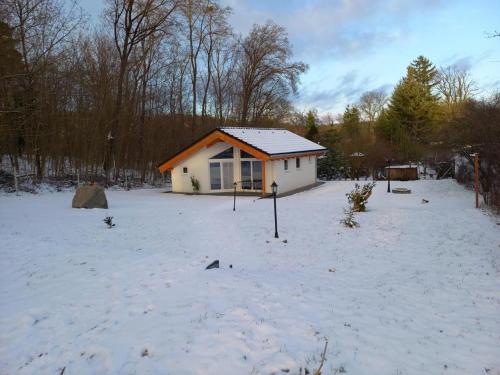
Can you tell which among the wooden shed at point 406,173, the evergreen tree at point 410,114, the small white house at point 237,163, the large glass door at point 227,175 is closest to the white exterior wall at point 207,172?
the small white house at point 237,163

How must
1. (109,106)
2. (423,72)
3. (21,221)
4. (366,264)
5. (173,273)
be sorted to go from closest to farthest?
1. (173,273)
2. (366,264)
3. (21,221)
4. (109,106)
5. (423,72)

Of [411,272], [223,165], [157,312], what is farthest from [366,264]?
[223,165]

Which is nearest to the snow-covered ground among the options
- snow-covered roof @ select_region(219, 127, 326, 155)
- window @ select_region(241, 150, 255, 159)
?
snow-covered roof @ select_region(219, 127, 326, 155)

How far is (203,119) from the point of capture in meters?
29.6

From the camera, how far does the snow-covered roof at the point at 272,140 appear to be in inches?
715

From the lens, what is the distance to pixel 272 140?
20.1 metres

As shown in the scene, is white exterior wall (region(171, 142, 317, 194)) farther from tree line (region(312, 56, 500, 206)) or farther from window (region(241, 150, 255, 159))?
tree line (region(312, 56, 500, 206))

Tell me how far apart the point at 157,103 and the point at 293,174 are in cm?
1206

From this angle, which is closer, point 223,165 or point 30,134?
point 30,134

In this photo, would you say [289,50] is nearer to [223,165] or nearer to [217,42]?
[217,42]

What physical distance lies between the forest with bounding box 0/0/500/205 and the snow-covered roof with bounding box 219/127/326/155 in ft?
18.8

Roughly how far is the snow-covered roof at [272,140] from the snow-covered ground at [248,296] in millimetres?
7704

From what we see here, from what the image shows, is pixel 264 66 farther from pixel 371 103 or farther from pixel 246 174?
pixel 371 103

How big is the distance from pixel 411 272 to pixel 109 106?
19.8m
